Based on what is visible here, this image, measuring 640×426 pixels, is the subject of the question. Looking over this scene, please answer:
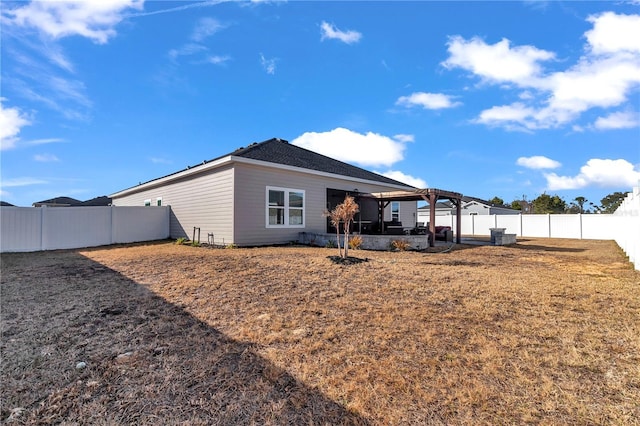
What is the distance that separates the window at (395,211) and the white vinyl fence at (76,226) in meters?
12.1

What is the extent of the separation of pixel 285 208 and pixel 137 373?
9884 millimetres

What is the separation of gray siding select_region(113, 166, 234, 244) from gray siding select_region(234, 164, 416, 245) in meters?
0.34

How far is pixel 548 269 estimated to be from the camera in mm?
7711

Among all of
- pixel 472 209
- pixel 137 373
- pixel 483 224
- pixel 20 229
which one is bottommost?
pixel 137 373

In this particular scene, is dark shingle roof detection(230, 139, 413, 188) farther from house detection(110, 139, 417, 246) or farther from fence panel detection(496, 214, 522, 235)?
fence panel detection(496, 214, 522, 235)

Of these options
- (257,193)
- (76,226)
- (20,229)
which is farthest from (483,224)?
(20,229)

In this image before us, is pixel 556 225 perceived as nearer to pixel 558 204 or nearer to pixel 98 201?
pixel 558 204

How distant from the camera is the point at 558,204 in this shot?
35.8 m

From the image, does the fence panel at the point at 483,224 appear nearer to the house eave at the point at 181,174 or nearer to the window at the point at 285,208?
the window at the point at 285,208

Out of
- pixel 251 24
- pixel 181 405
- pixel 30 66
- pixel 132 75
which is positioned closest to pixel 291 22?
pixel 251 24

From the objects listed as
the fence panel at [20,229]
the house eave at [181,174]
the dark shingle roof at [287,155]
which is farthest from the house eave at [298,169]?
the fence panel at [20,229]

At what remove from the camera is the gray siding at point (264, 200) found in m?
11.2

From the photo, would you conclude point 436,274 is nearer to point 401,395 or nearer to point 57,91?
point 401,395

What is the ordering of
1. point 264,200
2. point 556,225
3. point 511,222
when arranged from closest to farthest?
point 264,200
point 556,225
point 511,222
